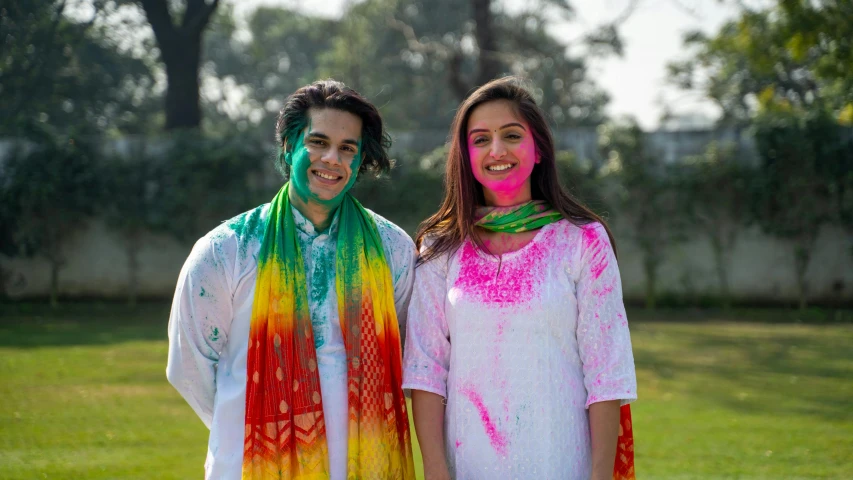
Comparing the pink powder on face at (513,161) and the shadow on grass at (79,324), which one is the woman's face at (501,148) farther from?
the shadow on grass at (79,324)


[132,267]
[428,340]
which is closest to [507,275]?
[428,340]

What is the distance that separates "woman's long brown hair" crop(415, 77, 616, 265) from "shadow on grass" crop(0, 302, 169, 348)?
7773 mm

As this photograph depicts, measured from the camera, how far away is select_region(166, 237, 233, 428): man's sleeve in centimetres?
267

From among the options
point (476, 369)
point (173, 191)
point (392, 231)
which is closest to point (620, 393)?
point (476, 369)

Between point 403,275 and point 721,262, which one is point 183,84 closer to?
point 721,262

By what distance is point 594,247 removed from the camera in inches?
100

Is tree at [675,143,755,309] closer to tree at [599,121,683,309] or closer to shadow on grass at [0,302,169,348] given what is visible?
tree at [599,121,683,309]

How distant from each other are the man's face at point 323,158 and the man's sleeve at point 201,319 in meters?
0.35

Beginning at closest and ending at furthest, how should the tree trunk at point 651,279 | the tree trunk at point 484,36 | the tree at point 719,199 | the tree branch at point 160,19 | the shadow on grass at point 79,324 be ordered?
the shadow on grass at point 79,324, the tree at point 719,199, the tree trunk at point 651,279, the tree trunk at point 484,36, the tree branch at point 160,19

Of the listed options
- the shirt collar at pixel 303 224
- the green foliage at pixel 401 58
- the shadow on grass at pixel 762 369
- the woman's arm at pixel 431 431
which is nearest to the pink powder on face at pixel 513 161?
the shirt collar at pixel 303 224

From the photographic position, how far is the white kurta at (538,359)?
249 cm

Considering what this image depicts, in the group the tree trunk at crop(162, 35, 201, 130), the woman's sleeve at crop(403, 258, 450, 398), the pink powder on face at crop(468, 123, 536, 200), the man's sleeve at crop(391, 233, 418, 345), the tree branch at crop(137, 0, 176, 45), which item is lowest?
the woman's sleeve at crop(403, 258, 450, 398)

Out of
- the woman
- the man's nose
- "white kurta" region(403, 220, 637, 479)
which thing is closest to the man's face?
the man's nose

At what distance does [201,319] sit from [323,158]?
0.63 metres
